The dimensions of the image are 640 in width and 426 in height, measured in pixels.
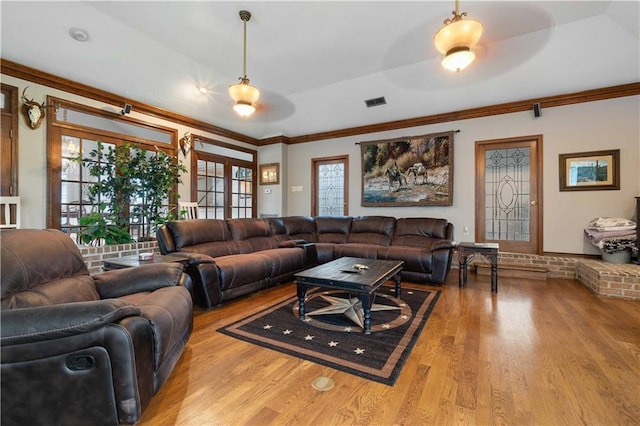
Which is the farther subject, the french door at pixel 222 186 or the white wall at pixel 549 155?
the french door at pixel 222 186

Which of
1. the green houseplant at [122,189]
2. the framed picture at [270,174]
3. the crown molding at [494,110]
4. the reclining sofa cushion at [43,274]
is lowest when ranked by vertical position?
the reclining sofa cushion at [43,274]

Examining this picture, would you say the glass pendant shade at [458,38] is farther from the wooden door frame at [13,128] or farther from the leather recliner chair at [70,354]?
the wooden door frame at [13,128]

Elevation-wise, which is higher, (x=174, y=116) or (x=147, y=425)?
(x=174, y=116)

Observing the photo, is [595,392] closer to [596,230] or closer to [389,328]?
[389,328]

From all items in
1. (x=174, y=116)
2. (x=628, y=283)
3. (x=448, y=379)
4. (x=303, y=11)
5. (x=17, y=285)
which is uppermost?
(x=303, y=11)

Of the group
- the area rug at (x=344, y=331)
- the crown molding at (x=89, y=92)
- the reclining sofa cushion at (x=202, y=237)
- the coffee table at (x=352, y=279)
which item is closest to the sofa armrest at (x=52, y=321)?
the area rug at (x=344, y=331)

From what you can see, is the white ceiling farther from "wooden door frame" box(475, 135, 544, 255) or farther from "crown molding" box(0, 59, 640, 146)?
"wooden door frame" box(475, 135, 544, 255)

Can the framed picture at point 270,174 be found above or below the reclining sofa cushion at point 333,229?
above

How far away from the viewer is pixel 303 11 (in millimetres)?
3006

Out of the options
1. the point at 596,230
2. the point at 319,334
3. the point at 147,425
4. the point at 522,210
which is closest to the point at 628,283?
the point at 596,230

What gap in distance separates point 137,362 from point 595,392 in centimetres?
241

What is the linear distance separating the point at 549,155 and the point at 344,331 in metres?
4.34

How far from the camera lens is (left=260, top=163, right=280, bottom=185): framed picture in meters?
6.69

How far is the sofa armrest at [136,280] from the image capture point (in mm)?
1953
